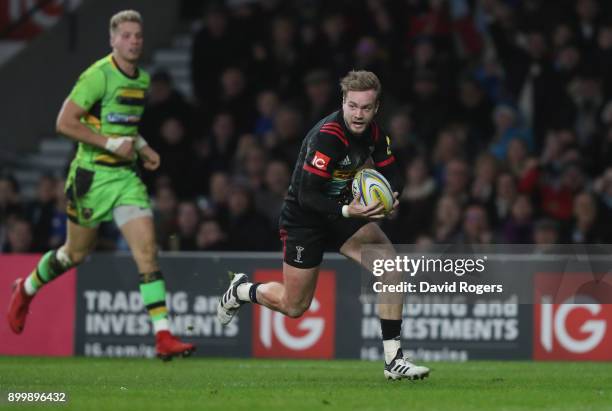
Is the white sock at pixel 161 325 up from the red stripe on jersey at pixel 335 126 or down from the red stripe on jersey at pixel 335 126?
down

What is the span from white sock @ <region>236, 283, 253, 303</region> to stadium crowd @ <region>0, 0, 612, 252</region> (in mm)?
4065

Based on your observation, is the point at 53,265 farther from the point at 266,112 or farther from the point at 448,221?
the point at 266,112

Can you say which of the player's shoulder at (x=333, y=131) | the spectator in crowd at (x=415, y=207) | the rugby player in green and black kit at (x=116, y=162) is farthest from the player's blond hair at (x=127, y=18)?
the spectator in crowd at (x=415, y=207)

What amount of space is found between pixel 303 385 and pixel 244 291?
117 centimetres

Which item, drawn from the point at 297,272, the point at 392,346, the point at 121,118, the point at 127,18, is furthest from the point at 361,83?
the point at 121,118

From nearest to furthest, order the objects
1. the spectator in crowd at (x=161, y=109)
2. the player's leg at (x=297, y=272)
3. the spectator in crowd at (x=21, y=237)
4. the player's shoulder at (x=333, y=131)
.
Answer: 1. the player's shoulder at (x=333, y=131)
2. the player's leg at (x=297, y=272)
3. the spectator in crowd at (x=21, y=237)
4. the spectator in crowd at (x=161, y=109)

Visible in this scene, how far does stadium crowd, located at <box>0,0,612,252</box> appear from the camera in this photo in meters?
14.8

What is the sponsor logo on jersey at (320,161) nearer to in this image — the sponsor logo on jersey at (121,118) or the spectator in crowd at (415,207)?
the sponsor logo on jersey at (121,118)

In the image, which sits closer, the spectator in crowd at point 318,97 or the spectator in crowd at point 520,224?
the spectator in crowd at point 520,224

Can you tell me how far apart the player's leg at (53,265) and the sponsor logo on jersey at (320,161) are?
9.97 feet

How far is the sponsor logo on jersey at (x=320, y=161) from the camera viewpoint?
359 inches

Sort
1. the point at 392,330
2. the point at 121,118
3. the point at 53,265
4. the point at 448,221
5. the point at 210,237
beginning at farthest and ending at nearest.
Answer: the point at 210,237, the point at 448,221, the point at 53,265, the point at 121,118, the point at 392,330

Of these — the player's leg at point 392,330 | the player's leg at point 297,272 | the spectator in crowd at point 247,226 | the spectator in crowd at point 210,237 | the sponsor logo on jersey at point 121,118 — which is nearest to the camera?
the player's leg at point 392,330

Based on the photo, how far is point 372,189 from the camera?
9078 mm
